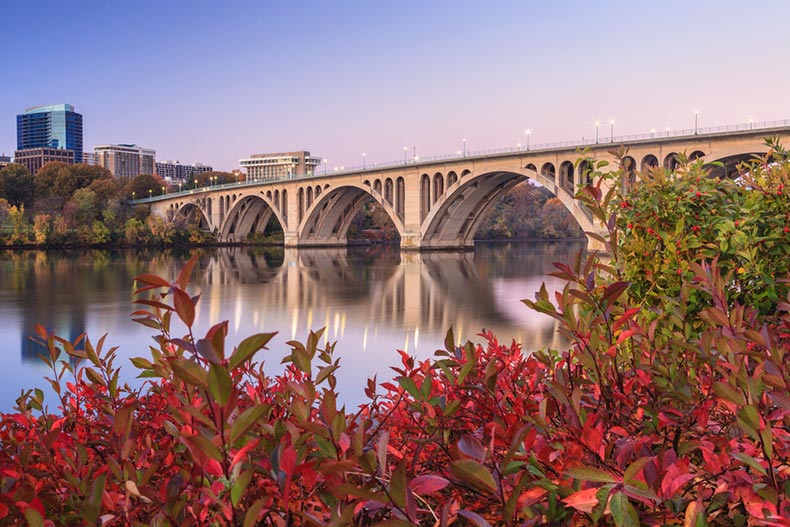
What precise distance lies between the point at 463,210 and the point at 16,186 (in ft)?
213

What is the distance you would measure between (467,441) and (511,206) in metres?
107

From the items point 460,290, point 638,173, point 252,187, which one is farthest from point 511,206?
point 638,173

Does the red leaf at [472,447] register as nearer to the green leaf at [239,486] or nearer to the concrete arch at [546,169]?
the green leaf at [239,486]

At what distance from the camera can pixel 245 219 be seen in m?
87.4

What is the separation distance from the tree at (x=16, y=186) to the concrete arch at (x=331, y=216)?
137 feet

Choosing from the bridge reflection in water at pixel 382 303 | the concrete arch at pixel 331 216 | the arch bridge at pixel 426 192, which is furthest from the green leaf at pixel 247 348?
the concrete arch at pixel 331 216

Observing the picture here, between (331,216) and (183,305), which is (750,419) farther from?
(331,216)

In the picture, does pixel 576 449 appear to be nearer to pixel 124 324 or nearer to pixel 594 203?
pixel 594 203

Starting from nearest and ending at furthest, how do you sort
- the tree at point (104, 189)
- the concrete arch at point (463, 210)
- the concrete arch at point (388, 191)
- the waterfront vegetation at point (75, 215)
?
the concrete arch at point (463, 210)
the concrete arch at point (388, 191)
the waterfront vegetation at point (75, 215)
the tree at point (104, 189)

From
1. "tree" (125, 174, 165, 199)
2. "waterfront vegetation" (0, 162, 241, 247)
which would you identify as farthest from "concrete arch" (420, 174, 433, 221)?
"tree" (125, 174, 165, 199)

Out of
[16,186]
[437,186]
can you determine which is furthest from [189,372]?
[16,186]

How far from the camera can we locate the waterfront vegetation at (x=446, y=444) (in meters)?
1.38

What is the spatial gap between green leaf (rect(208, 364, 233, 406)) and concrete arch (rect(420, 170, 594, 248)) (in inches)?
2031

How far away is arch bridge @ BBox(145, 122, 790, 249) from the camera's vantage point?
38.4 metres
